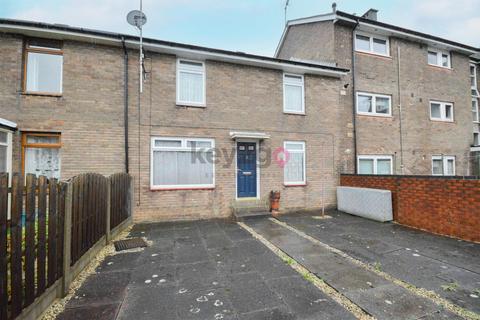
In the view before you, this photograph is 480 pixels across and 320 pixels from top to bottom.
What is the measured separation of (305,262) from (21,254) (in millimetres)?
3770

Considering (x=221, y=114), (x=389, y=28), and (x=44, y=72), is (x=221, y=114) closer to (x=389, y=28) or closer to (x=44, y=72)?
(x=44, y=72)

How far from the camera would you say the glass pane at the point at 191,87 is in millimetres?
7477

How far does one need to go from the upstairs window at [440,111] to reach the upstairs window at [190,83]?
11368 millimetres

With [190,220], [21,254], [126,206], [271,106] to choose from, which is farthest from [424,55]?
[21,254]

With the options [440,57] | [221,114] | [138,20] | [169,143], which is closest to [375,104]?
[440,57]

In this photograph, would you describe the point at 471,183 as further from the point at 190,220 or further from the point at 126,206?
the point at 126,206

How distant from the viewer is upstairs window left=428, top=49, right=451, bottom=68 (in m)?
11.7

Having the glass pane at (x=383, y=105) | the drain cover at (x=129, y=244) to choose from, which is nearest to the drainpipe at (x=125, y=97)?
the drain cover at (x=129, y=244)

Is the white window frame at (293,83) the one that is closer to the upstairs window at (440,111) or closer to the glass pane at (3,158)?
the upstairs window at (440,111)

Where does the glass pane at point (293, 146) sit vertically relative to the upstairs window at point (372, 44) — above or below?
below

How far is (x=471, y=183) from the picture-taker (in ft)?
16.3

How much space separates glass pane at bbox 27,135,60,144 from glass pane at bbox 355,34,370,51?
38.8 ft

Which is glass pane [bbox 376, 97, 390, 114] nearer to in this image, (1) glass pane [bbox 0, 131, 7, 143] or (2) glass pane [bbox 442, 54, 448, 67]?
(2) glass pane [bbox 442, 54, 448, 67]

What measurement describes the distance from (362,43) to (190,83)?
8085 millimetres
